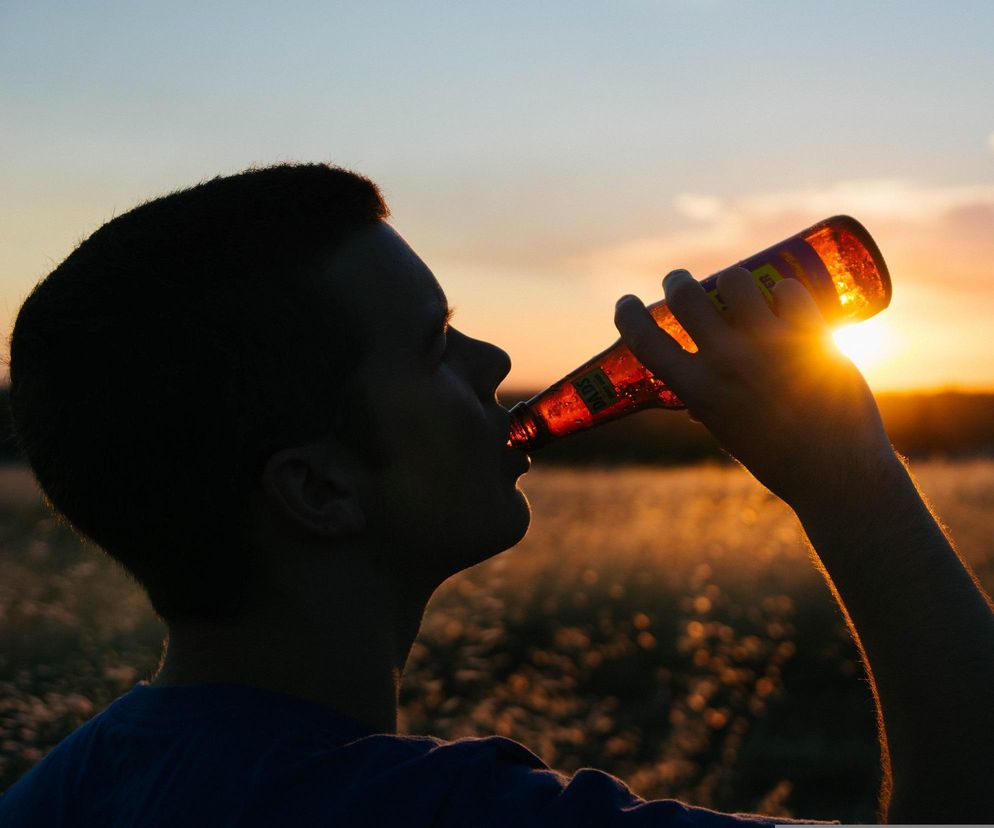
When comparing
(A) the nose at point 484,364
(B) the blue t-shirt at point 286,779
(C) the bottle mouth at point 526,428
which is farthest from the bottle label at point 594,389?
(B) the blue t-shirt at point 286,779

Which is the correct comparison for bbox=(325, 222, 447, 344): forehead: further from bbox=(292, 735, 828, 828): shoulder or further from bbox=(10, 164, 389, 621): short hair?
bbox=(292, 735, 828, 828): shoulder

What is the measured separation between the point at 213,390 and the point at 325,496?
22 cm

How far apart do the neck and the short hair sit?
0.15ft

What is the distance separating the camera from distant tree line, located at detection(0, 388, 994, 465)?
27891 mm

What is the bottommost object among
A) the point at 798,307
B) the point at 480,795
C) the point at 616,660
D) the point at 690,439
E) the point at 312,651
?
the point at 616,660

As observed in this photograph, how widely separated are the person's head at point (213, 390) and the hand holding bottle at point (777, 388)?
41 cm

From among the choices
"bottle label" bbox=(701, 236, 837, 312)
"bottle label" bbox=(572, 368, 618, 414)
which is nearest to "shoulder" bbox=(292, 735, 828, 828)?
"bottle label" bbox=(701, 236, 837, 312)

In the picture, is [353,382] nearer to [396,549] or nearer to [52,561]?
[396,549]

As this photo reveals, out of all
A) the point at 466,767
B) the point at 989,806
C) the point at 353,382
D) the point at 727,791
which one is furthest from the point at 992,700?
the point at 727,791

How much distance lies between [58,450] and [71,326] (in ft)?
0.63

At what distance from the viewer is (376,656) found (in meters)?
1.48

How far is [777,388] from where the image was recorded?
142 centimetres

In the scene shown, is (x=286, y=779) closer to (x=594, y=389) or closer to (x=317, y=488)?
(x=317, y=488)

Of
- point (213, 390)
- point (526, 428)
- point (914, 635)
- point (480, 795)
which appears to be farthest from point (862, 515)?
point (526, 428)
